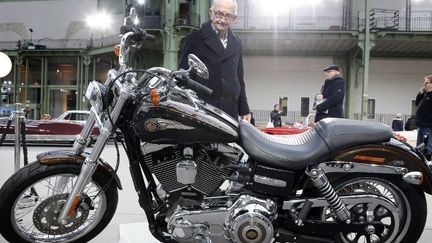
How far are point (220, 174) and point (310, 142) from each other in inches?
21.1

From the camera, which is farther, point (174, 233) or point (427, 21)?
point (427, 21)

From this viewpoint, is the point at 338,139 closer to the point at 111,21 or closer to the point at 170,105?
the point at 170,105

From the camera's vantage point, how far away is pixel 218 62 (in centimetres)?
314

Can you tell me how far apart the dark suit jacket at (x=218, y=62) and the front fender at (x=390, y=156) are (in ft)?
3.73

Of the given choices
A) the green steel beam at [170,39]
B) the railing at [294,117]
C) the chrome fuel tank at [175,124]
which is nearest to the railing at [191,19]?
the green steel beam at [170,39]

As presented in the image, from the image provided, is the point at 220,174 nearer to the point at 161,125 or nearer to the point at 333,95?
the point at 161,125

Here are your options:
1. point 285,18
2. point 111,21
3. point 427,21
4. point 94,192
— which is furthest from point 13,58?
point 94,192

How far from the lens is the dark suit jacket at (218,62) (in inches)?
122

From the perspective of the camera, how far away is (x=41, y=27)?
26094mm

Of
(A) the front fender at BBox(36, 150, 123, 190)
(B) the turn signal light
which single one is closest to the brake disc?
(A) the front fender at BBox(36, 150, 123, 190)

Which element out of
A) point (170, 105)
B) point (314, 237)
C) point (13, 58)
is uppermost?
point (13, 58)

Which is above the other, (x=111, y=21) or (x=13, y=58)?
(x=111, y=21)

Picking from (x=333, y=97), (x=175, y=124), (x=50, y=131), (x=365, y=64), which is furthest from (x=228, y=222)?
(x=365, y=64)

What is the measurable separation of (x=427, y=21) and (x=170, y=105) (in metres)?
22.3
